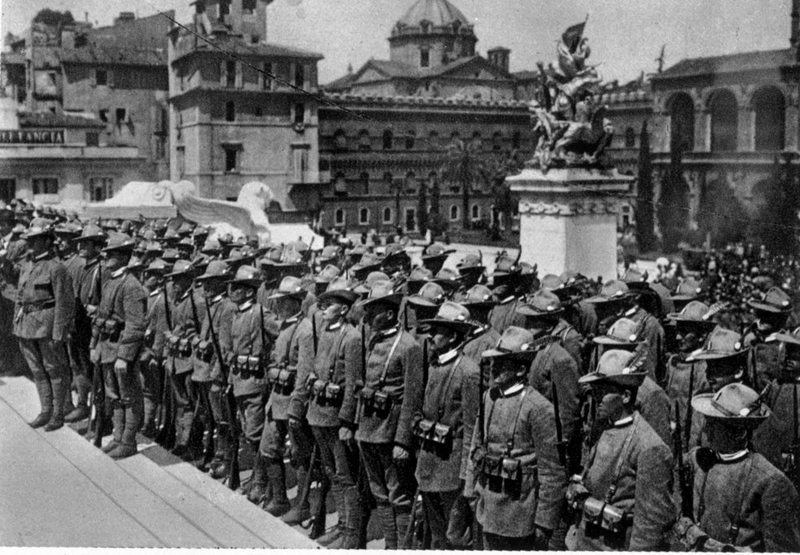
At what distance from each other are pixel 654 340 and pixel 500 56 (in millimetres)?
81745

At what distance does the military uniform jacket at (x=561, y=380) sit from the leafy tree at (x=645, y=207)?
4347 centimetres

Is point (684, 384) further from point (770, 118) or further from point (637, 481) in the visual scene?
point (770, 118)

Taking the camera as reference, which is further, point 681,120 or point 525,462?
point 681,120

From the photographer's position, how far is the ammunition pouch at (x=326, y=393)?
768cm

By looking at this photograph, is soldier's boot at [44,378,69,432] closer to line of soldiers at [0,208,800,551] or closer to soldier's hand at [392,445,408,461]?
line of soldiers at [0,208,800,551]

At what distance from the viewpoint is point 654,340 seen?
8.62 m

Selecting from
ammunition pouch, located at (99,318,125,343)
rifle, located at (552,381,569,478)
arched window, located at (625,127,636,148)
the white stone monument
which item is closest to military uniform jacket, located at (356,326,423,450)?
rifle, located at (552,381,569,478)

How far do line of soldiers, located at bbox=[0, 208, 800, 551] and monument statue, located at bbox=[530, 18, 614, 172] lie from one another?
569 cm

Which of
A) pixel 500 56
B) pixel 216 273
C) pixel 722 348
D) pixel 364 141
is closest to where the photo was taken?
pixel 722 348

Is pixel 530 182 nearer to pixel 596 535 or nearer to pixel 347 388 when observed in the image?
pixel 347 388

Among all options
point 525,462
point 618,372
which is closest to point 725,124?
point 525,462

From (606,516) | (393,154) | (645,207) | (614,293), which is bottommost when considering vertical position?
(606,516)

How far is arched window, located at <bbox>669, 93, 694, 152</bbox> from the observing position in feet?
202

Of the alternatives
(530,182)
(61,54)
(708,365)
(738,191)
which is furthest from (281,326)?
(61,54)
